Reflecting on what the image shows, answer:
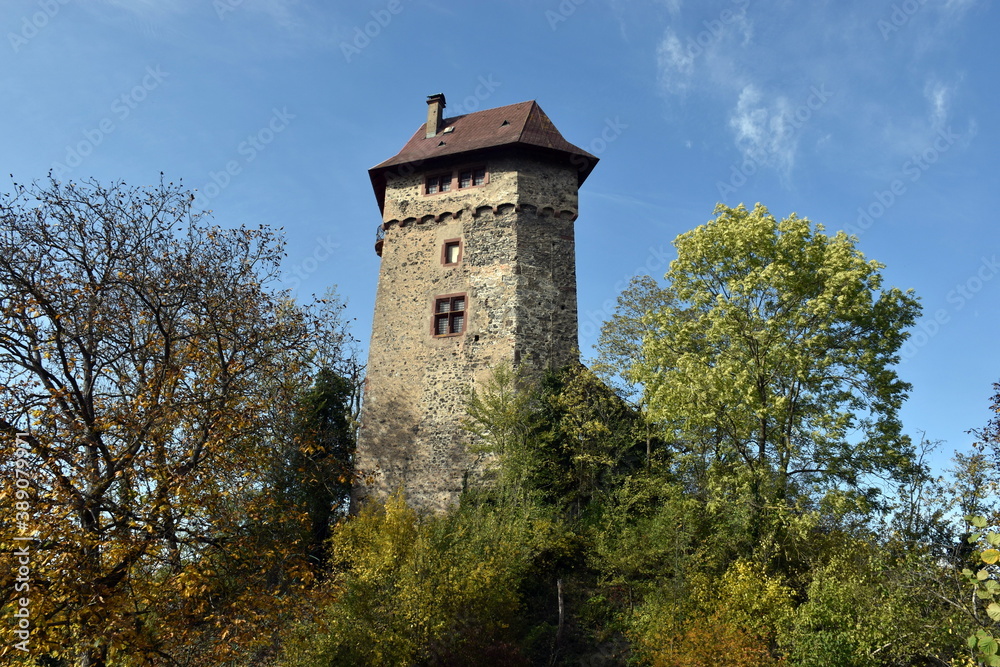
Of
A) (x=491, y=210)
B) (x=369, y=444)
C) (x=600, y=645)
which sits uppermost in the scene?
(x=491, y=210)

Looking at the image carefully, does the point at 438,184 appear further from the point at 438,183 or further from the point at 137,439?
the point at 137,439

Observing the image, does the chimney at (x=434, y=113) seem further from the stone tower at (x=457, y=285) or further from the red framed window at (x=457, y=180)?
the red framed window at (x=457, y=180)

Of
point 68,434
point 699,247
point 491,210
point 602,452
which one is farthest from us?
point 491,210

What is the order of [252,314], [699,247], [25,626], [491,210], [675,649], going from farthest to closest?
[491,210] < [699,247] < [675,649] < [252,314] < [25,626]

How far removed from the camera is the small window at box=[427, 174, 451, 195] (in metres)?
27.7

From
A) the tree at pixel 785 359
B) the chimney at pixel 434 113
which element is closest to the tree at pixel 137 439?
the tree at pixel 785 359

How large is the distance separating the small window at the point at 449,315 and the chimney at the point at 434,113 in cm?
824

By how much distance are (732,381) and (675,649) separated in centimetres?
595

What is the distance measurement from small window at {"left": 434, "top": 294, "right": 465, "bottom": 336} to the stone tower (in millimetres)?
40

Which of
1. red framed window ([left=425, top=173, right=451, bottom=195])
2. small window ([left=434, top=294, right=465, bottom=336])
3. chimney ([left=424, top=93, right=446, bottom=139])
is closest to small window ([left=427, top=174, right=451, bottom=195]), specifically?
red framed window ([left=425, top=173, right=451, bottom=195])

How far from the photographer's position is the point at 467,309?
25.3 m

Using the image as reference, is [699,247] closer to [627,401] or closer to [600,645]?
[627,401]

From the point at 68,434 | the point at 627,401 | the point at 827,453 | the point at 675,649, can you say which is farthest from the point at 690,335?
the point at 68,434

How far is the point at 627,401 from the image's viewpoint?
2369 centimetres
